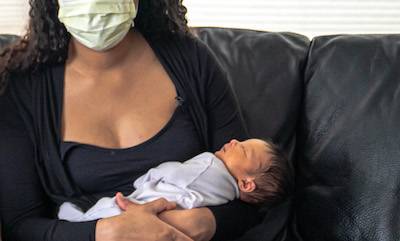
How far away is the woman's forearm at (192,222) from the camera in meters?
1.36

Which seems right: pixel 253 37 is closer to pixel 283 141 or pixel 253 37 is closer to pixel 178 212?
pixel 283 141

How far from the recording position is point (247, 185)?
4.91ft

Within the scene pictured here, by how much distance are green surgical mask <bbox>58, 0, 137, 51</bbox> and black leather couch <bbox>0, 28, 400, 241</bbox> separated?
1.95 feet

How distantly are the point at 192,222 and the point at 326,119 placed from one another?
2.10 ft

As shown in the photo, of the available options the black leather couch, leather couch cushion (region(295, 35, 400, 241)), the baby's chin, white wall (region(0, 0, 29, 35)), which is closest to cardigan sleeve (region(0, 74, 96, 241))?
the baby's chin

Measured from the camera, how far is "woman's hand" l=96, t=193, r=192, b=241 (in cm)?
130

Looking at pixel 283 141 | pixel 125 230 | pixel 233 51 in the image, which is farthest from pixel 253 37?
pixel 125 230

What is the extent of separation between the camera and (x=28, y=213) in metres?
1.43

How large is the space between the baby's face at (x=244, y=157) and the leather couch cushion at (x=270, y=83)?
0.29 metres

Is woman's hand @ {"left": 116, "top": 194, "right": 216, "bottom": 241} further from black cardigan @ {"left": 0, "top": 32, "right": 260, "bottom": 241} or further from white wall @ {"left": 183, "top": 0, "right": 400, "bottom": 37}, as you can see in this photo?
white wall @ {"left": 183, "top": 0, "right": 400, "bottom": 37}

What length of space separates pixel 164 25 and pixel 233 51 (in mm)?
398

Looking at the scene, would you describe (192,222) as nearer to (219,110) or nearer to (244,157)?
(244,157)

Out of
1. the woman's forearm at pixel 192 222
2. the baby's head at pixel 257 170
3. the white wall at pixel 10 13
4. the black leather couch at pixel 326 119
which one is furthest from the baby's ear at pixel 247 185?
the white wall at pixel 10 13

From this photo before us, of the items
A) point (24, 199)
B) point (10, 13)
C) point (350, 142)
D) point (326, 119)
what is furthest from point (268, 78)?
point (10, 13)
